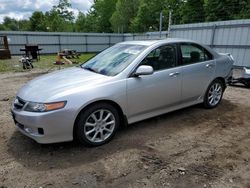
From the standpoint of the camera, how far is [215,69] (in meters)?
4.51

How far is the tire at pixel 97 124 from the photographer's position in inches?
117

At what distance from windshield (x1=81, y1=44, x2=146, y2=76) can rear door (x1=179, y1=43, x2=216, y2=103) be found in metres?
0.92

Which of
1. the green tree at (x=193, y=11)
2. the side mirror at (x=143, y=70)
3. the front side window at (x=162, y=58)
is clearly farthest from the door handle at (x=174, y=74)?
the green tree at (x=193, y=11)

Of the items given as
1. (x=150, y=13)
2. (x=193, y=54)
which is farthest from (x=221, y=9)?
(x=193, y=54)

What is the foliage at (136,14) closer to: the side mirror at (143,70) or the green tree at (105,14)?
the green tree at (105,14)

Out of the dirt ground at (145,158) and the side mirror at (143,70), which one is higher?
the side mirror at (143,70)

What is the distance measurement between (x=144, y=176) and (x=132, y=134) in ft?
3.58

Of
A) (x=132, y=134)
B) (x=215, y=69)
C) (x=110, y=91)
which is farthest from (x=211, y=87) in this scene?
(x=110, y=91)

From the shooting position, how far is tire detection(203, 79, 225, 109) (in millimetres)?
4566

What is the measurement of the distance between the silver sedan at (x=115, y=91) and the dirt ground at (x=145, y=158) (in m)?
0.27

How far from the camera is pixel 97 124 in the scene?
3139 mm

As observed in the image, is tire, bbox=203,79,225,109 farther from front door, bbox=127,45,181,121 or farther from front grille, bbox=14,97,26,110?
front grille, bbox=14,97,26,110

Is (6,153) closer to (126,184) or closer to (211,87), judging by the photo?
(126,184)

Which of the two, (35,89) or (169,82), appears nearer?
(35,89)
